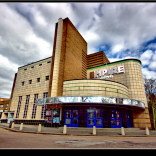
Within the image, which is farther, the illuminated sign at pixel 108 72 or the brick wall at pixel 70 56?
the illuminated sign at pixel 108 72

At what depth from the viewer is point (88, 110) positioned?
18.8 metres

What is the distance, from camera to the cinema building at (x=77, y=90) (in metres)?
18.5

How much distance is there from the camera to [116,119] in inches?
771

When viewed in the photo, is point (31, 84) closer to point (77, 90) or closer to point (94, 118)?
point (77, 90)

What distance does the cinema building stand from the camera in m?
18.5

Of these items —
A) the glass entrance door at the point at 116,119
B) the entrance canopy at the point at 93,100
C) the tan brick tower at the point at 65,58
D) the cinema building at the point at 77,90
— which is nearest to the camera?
the entrance canopy at the point at 93,100

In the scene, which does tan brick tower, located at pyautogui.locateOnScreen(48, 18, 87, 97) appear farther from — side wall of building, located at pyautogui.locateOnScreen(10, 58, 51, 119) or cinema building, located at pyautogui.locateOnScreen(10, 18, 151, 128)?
side wall of building, located at pyautogui.locateOnScreen(10, 58, 51, 119)

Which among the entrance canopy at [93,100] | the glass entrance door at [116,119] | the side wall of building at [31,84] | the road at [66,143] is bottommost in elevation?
the road at [66,143]

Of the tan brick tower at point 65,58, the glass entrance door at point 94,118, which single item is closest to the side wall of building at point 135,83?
the glass entrance door at point 94,118

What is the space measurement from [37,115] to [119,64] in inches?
840

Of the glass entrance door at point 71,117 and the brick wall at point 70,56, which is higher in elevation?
the brick wall at point 70,56

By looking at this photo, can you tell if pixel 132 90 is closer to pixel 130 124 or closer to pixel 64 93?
pixel 130 124

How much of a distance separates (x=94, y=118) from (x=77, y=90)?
5.17m

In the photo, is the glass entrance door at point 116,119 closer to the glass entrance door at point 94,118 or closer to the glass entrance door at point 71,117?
the glass entrance door at point 94,118
